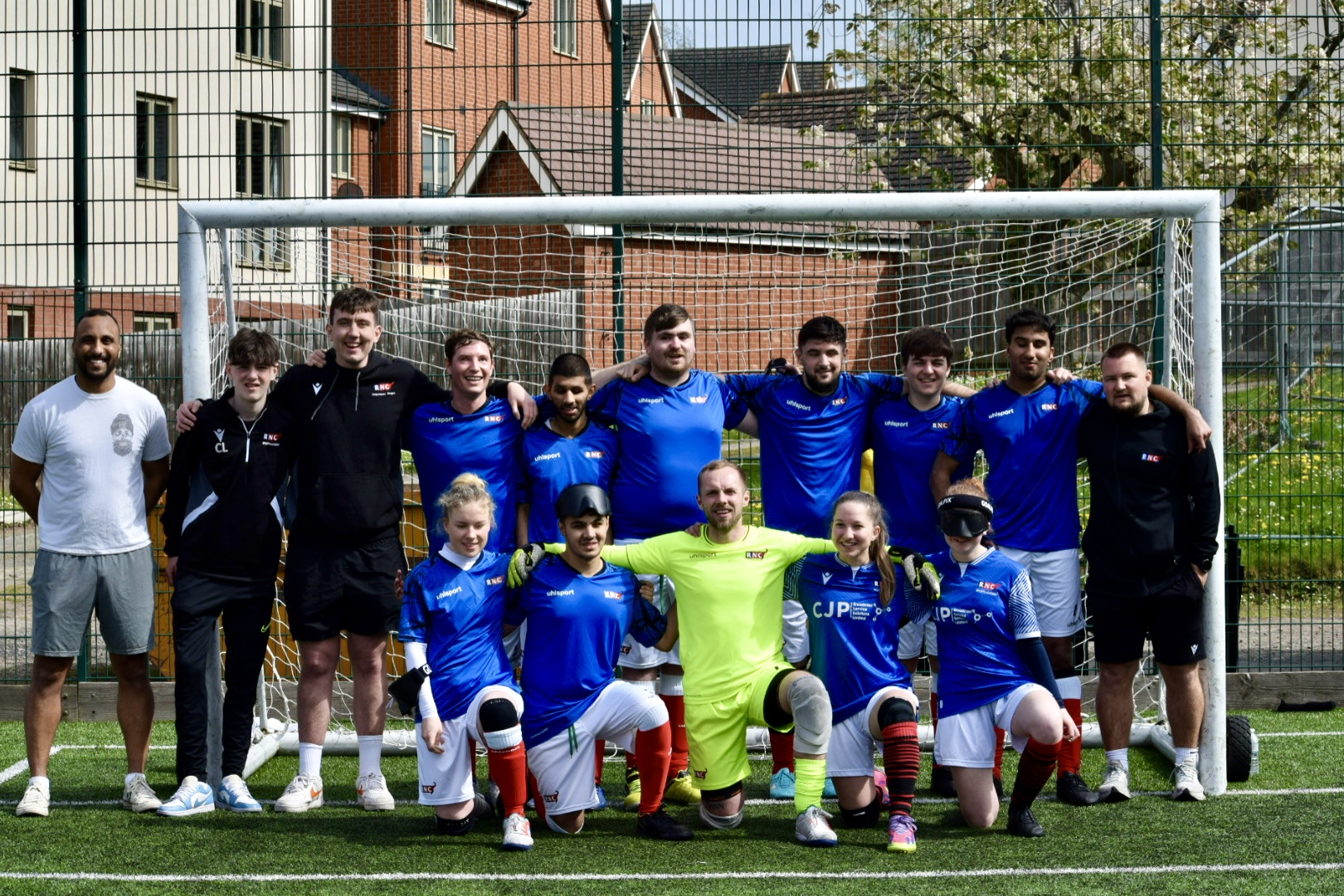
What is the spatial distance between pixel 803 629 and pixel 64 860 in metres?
2.88

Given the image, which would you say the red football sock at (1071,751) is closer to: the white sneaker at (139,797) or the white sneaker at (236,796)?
the white sneaker at (236,796)

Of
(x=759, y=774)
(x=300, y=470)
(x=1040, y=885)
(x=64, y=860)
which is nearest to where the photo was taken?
(x=1040, y=885)

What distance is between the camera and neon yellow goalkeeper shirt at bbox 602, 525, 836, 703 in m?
5.07

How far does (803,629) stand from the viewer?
563 centimetres

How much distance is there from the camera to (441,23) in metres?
7.00

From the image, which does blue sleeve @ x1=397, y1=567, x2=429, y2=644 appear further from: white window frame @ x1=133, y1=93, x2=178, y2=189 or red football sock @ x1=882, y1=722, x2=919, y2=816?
white window frame @ x1=133, y1=93, x2=178, y2=189

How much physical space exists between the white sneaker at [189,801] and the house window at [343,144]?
3.34m

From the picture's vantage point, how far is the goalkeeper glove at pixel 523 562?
16.6ft

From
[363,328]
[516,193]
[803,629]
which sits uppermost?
[516,193]

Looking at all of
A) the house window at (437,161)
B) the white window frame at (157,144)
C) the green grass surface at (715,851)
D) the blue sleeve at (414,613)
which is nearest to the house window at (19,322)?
the white window frame at (157,144)

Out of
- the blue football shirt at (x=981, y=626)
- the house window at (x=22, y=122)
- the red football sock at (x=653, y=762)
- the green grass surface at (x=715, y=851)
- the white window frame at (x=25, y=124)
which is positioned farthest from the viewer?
the house window at (x=22, y=122)

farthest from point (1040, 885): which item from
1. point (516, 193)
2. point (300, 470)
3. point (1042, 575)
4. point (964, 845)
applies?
point (516, 193)

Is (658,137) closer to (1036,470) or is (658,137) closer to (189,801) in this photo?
(1036,470)

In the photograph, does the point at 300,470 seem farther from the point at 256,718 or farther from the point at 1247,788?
the point at 1247,788
